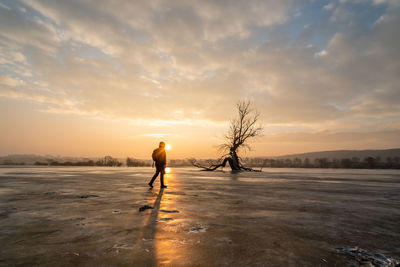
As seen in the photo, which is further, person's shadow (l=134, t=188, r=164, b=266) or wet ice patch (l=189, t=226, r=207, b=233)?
wet ice patch (l=189, t=226, r=207, b=233)

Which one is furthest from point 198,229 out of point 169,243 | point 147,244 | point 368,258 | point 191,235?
point 368,258

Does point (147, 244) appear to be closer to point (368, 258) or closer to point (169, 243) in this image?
point (169, 243)

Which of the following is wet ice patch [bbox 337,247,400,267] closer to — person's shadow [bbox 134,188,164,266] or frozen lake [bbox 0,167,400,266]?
frozen lake [bbox 0,167,400,266]

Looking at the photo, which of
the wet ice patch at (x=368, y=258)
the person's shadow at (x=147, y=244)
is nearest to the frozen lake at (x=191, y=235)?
the person's shadow at (x=147, y=244)

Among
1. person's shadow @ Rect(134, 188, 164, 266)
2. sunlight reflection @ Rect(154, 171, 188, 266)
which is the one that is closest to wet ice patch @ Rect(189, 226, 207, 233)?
sunlight reflection @ Rect(154, 171, 188, 266)

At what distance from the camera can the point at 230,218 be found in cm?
434

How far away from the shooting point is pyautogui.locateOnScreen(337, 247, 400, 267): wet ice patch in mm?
2354

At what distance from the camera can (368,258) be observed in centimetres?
249

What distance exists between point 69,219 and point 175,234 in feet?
7.53

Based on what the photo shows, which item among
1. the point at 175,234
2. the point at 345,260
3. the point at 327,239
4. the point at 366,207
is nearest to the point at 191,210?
the point at 175,234

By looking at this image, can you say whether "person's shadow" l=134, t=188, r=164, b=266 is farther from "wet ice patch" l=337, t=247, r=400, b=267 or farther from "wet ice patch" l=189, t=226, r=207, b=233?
"wet ice patch" l=337, t=247, r=400, b=267

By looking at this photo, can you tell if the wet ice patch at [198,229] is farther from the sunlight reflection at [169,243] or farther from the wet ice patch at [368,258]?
the wet ice patch at [368,258]

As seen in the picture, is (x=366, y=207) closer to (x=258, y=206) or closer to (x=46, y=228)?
(x=258, y=206)

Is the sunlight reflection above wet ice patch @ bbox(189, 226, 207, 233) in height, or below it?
A: above
